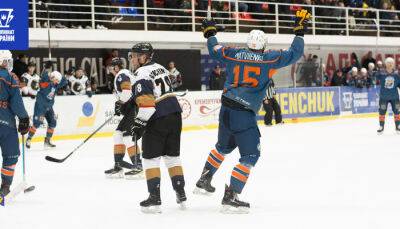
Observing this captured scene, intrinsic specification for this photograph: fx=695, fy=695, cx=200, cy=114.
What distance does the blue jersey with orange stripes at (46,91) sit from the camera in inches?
529

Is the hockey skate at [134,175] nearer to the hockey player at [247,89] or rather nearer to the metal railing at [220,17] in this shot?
the hockey player at [247,89]

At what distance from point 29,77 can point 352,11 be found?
14.7 m

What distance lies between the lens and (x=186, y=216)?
20.1 feet

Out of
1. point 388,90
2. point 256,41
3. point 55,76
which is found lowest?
point 388,90

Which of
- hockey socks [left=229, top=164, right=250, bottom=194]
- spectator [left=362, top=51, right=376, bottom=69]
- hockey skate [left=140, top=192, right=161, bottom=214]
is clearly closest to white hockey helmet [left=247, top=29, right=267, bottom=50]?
hockey socks [left=229, top=164, right=250, bottom=194]

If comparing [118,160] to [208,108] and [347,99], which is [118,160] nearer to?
[208,108]

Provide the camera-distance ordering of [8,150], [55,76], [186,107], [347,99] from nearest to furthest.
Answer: [8,150]
[55,76]
[186,107]
[347,99]

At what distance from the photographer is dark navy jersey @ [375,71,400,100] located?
15.7 metres

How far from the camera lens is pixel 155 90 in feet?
21.0

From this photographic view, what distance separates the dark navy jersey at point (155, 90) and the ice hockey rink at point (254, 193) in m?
0.96

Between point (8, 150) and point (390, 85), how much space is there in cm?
1088

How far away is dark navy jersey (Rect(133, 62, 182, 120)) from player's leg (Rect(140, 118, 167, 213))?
12 cm

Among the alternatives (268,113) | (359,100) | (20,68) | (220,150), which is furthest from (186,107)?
(220,150)

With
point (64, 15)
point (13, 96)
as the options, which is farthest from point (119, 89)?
point (64, 15)
